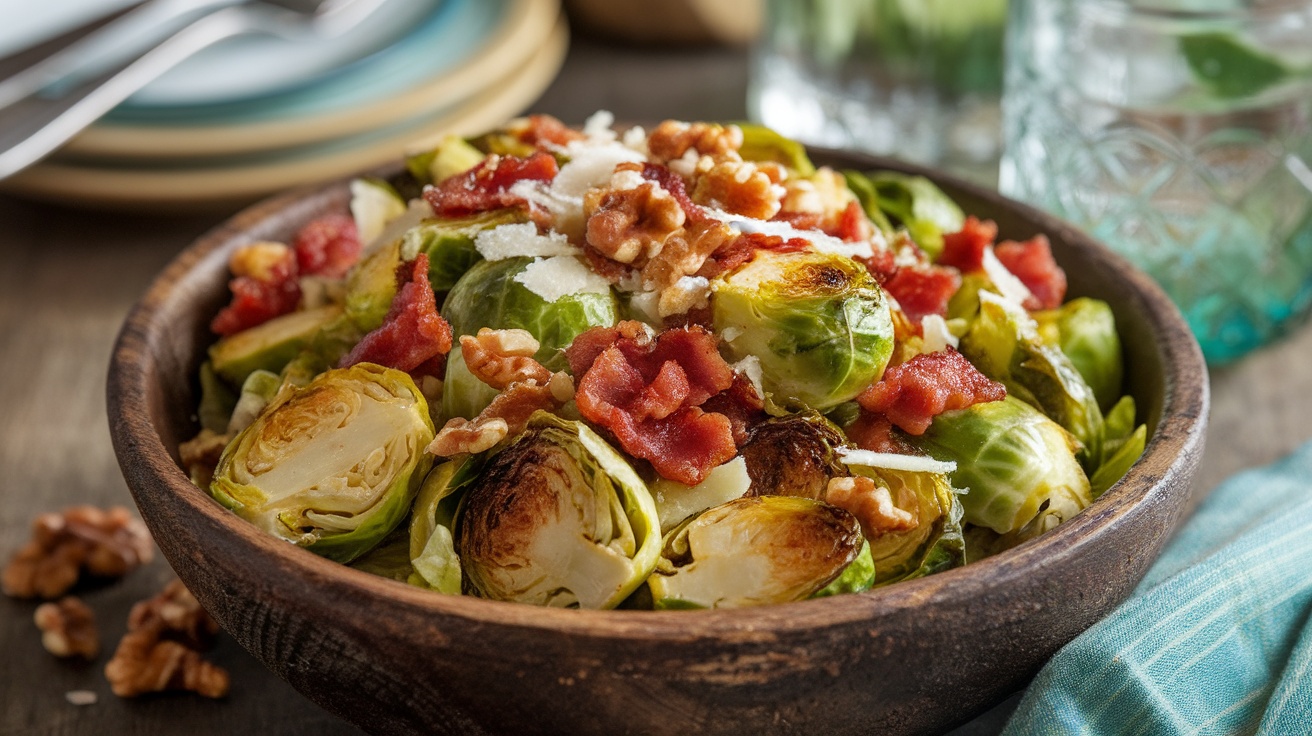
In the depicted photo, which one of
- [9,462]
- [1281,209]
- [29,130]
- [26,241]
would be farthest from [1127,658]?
[26,241]

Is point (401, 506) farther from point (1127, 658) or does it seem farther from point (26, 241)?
point (26, 241)

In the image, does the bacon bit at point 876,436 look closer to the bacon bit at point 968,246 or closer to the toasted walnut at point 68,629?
the bacon bit at point 968,246

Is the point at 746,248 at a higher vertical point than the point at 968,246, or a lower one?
higher

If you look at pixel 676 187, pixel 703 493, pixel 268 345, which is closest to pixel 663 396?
pixel 703 493

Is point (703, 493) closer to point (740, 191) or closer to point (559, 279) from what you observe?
point (559, 279)

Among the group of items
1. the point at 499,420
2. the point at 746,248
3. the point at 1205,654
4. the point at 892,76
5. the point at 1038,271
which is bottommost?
the point at 1205,654

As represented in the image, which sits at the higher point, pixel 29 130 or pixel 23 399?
pixel 29 130
